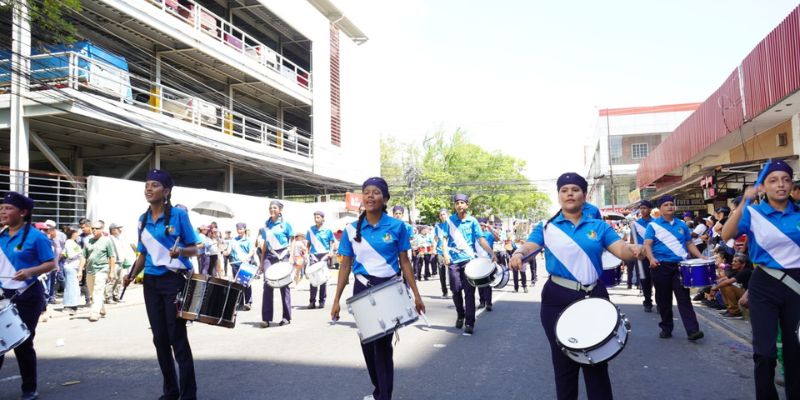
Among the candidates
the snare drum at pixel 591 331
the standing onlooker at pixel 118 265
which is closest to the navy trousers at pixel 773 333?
the snare drum at pixel 591 331

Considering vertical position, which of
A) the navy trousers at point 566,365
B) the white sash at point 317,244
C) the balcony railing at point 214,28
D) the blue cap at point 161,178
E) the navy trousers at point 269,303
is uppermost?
the balcony railing at point 214,28

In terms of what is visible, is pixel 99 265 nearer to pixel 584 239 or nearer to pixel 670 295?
pixel 670 295

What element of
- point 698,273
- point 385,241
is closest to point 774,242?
point 385,241

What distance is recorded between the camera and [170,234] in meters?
5.09

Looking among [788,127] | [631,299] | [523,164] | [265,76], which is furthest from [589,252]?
[523,164]

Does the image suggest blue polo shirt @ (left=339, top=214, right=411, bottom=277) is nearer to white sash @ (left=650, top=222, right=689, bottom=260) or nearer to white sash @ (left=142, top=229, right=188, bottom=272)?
white sash @ (left=142, top=229, right=188, bottom=272)

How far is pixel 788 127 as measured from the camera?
14211 mm

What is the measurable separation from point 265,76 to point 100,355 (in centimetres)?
1964

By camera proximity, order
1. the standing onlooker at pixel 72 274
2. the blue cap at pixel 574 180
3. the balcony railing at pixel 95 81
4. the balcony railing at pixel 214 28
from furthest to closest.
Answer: the balcony railing at pixel 214 28
the balcony railing at pixel 95 81
the standing onlooker at pixel 72 274
the blue cap at pixel 574 180

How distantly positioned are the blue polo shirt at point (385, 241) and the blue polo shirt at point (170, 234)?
1.43m

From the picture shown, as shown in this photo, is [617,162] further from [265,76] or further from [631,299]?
[631,299]

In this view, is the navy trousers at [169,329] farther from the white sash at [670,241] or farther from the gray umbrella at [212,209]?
the gray umbrella at [212,209]

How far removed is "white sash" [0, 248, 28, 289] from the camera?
5273 mm

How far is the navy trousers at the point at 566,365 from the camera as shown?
3.66 metres
